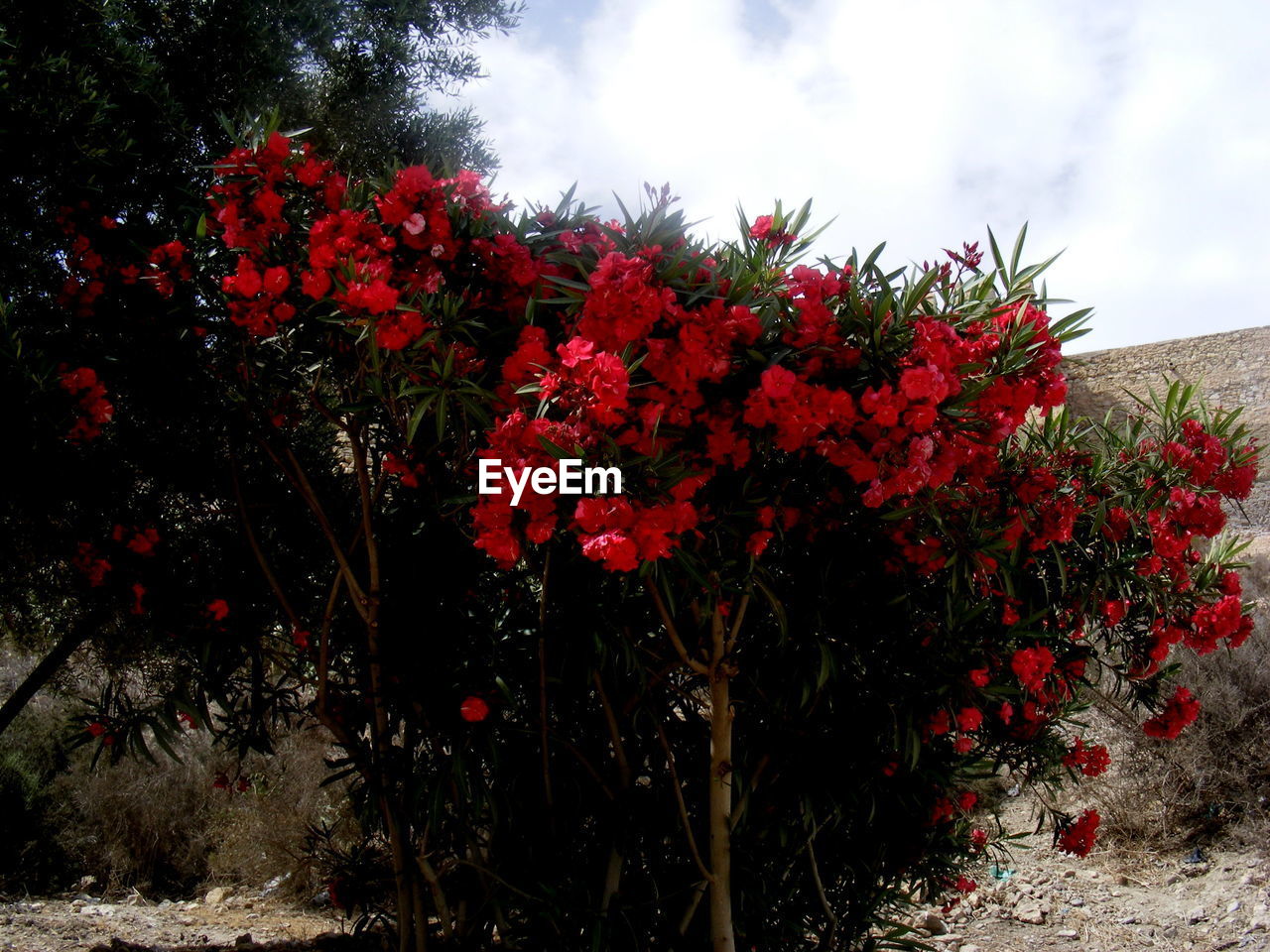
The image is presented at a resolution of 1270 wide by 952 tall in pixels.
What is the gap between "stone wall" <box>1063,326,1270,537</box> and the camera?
42.0ft

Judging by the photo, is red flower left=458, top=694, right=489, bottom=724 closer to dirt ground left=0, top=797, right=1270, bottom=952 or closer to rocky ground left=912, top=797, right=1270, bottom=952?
dirt ground left=0, top=797, right=1270, bottom=952

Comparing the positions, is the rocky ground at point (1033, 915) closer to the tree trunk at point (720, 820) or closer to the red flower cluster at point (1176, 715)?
the red flower cluster at point (1176, 715)

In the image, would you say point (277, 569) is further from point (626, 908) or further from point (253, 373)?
point (626, 908)

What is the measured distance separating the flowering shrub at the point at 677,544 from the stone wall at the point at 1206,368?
11.4m

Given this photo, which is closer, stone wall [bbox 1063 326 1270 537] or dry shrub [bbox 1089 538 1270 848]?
dry shrub [bbox 1089 538 1270 848]

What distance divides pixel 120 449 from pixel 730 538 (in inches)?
68.2

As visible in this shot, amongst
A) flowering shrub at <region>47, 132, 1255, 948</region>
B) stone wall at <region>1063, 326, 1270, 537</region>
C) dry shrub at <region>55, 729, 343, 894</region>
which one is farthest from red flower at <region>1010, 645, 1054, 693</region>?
stone wall at <region>1063, 326, 1270, 537</region>

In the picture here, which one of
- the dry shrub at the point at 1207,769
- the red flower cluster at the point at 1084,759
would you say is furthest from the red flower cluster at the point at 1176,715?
the dry shrub at the point at 1207,769

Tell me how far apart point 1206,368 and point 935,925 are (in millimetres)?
11930

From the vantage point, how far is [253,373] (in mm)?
2240

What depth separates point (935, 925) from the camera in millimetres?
3828

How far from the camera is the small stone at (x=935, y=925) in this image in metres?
3.81

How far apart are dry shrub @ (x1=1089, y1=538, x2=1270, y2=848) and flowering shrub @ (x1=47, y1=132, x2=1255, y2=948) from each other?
8.15 ft

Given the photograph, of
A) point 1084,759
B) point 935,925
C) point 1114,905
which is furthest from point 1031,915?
point 1084,759
